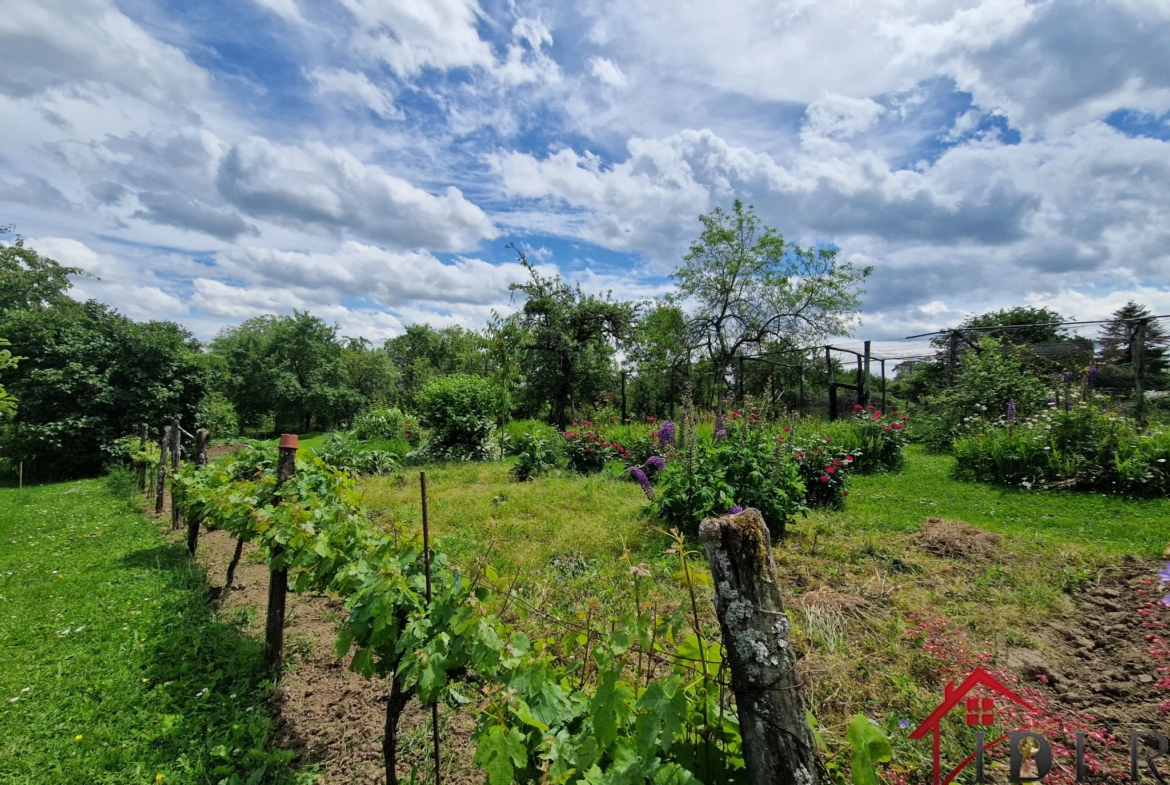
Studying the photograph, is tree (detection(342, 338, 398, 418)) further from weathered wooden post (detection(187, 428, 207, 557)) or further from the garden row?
the garden row

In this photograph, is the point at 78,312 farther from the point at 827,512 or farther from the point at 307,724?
the point at 827,512

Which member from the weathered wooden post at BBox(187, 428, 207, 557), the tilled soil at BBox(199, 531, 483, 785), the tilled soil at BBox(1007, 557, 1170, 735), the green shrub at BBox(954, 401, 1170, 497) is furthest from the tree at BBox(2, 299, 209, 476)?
the green shrub at BBox(954, 401, 1170, 497)

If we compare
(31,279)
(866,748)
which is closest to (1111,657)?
(866,748)

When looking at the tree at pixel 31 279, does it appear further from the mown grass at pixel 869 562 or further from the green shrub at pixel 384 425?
the mown grass at pixel 869 562

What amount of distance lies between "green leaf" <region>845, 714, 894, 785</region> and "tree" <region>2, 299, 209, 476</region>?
16615 millimetres

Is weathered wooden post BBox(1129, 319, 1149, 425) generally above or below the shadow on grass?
above

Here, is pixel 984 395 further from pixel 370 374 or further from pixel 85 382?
pixel 370 374

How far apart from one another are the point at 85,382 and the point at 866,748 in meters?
17.6

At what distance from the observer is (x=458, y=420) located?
10.7m

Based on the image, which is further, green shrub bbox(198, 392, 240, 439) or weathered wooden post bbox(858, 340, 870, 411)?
green shrub bbox(198, 392, 240, 439)

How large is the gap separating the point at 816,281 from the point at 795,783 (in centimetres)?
1817

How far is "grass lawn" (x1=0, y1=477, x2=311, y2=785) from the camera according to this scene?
2207mm

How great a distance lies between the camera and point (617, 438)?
30.5 feet

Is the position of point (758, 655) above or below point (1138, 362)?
below
